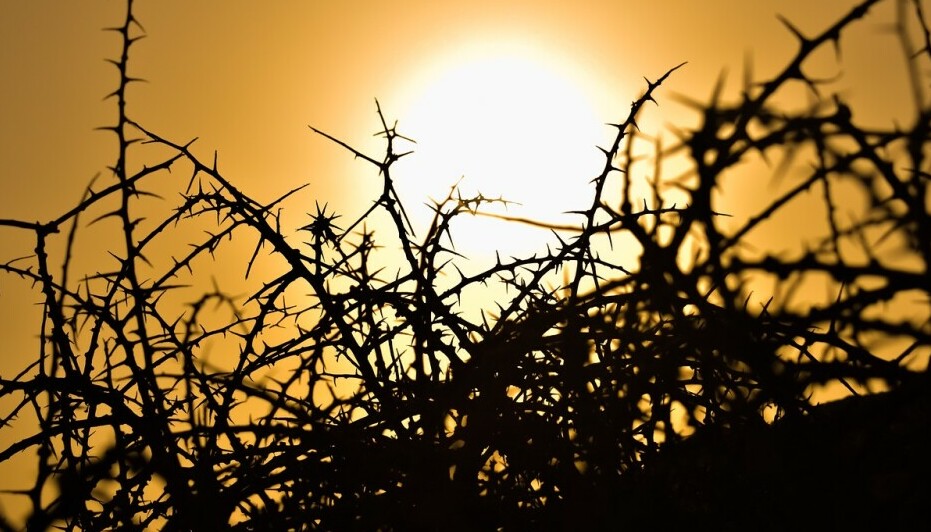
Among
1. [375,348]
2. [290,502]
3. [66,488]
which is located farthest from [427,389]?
[66,488]

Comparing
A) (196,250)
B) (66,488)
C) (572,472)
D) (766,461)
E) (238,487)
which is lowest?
(766,461)

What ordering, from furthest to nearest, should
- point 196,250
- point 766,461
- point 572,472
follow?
point 196,250 → point 572,472 → point 766,461

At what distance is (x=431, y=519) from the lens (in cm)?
177

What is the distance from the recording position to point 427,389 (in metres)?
2.04

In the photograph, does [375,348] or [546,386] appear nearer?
[546,386]

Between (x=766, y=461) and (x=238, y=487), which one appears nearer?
(x=766, y=461)

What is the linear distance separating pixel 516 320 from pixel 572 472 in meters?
0.38

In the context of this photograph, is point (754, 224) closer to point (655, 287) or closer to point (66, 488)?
point (655, 287)

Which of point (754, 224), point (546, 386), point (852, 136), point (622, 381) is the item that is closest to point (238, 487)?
point (546, 386)

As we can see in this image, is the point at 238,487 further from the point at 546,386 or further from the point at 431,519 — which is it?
the point at 546,386

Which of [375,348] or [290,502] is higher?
[375,348]

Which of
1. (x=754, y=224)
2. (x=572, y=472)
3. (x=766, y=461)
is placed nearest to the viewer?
(x=754, y=224)

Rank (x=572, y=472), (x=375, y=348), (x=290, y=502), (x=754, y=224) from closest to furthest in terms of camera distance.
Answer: (x=754, y=224)
(x=572, y=472)
(x=290, y=502)
(x=375, y=348)

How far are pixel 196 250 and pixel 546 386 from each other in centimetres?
102
